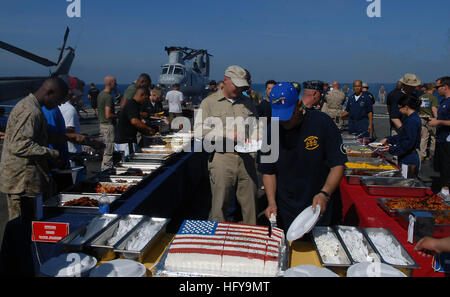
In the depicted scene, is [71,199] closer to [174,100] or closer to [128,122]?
[128,122]

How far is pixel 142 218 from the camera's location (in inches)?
89.0

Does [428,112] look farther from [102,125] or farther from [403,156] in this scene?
[102,125]

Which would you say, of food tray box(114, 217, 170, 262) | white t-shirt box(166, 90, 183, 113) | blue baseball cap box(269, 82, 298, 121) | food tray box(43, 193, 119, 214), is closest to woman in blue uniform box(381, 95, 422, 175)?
blue baseball cap box(269, 82, 298, 121)

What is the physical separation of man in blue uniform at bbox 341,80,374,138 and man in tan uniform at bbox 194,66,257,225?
4967 millimetres

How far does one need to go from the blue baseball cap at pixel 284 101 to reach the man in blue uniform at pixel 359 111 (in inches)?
235

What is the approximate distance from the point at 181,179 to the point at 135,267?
3.07 m

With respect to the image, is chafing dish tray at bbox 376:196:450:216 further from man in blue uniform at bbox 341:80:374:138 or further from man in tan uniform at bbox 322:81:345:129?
man in tan uniform at bbox 322:81:345:129

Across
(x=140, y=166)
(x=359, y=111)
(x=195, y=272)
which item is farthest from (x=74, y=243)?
(x=359, y=111)

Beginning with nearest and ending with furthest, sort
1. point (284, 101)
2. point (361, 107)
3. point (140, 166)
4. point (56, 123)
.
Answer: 1. point (284, 101)
2. point (56, 123)
3. point (140, 166)
4. point (361, 107)

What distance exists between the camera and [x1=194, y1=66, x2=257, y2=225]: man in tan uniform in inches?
129

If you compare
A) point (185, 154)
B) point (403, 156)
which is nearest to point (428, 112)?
point (403, 156)

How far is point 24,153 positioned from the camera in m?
2.60

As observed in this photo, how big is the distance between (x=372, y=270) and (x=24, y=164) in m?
2.62

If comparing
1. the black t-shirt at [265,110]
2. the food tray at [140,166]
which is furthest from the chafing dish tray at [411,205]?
the black t-shirt at [265,110]
